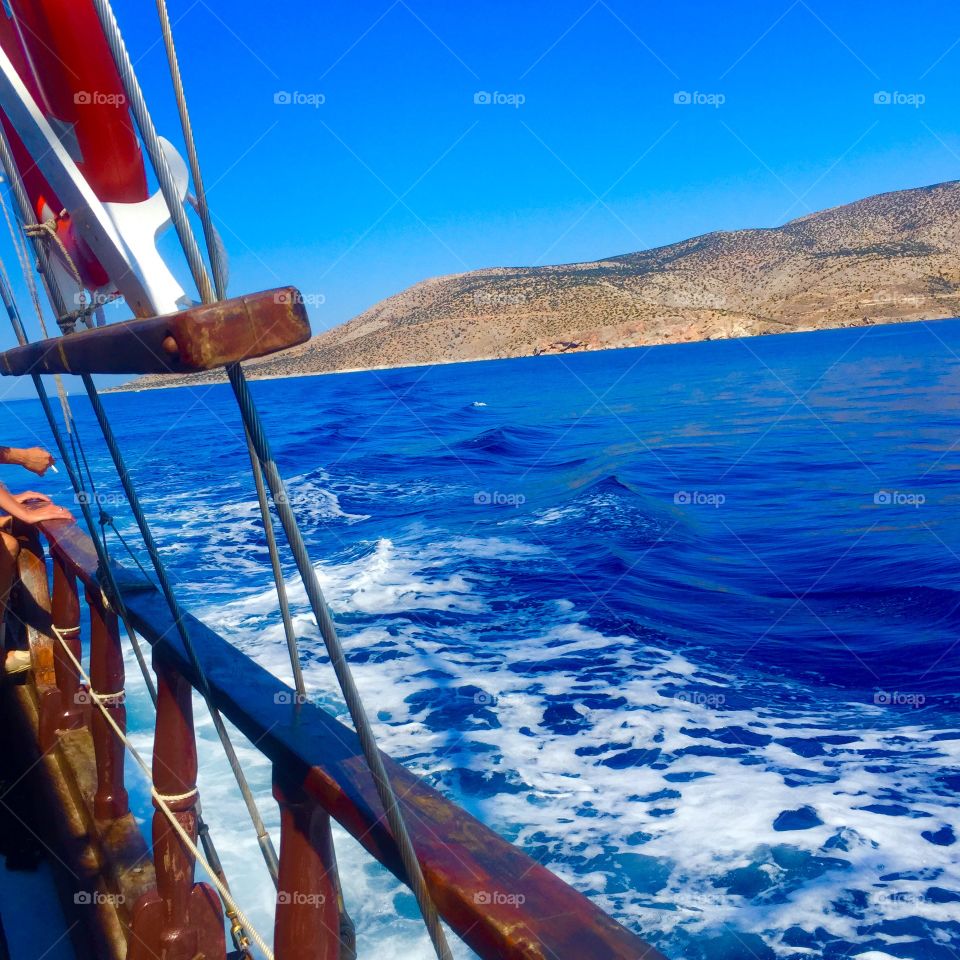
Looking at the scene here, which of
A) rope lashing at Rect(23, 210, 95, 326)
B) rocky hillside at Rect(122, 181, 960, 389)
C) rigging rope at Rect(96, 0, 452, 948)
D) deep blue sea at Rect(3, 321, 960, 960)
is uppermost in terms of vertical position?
rocky hillside at Rect(122, 181, 960, 389)

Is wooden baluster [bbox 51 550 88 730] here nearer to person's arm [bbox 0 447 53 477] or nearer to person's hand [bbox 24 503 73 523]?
person's hand [bbox 24 503 73 523]

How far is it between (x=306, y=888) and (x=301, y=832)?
92 millimetres

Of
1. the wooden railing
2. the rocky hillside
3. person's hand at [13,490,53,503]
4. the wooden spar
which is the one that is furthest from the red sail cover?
the rocky hillside

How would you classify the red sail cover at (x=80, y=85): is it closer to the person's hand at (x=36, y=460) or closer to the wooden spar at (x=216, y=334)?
the wooden spar at (x=216, y=334)

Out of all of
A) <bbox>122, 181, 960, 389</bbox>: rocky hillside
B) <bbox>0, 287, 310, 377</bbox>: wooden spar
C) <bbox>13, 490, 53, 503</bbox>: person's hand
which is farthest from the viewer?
<bbox>122, 181, 960, 389</bbox>: rocky hillside

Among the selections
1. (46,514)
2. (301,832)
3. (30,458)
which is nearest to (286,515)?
(301,832)

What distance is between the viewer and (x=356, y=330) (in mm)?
135125

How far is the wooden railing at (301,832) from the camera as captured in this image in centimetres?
94

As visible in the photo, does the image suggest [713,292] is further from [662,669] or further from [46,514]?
[46,514]

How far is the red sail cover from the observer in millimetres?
1464

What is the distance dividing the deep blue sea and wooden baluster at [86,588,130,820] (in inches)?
68.2

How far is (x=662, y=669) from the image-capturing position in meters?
6.34

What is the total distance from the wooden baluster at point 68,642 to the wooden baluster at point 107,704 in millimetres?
733

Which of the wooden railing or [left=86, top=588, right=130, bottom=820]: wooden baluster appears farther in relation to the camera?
[left=86, top=588, right=130, bottom=820]: wooden baluster
